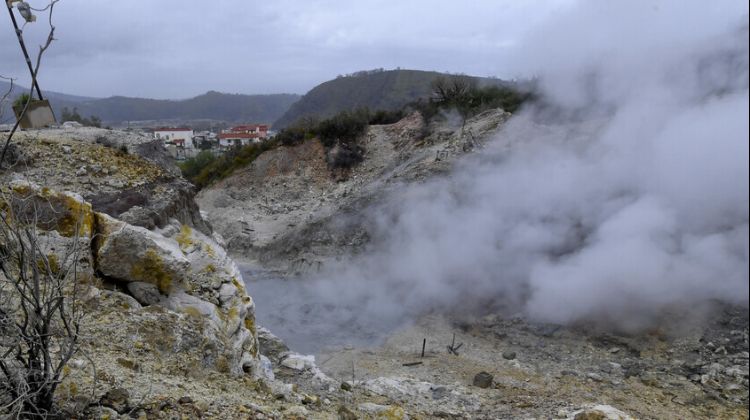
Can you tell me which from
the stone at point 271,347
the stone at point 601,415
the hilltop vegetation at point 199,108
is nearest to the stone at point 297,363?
the stone at point 271,347

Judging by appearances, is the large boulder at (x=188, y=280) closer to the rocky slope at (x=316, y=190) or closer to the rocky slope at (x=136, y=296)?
the rocky slope at (x=136, y=296)

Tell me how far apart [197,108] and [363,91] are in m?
61.6

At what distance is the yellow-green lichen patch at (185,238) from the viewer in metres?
5.98

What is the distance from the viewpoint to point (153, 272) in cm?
468

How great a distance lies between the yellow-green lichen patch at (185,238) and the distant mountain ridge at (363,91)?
140 ft

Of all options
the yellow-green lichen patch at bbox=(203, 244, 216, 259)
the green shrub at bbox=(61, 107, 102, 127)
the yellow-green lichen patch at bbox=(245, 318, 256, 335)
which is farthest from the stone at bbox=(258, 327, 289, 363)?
the green shrub at bbox=(61, 107, 102, 127)

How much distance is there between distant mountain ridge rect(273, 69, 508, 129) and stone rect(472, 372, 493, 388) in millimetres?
43542

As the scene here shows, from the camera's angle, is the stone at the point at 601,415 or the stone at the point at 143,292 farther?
the stone at the point at 143,292

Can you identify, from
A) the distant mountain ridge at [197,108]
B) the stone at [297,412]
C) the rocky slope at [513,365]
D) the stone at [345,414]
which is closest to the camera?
the stone at [297,412]

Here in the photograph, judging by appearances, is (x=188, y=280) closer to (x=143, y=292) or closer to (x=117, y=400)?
(x=143, y=292)

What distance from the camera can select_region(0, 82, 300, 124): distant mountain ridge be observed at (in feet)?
313

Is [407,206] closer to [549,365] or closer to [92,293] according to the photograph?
[549,365]

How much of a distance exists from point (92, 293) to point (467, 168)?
9.36 metres

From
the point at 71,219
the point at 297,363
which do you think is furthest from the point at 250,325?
Answer: the point at 71,219
